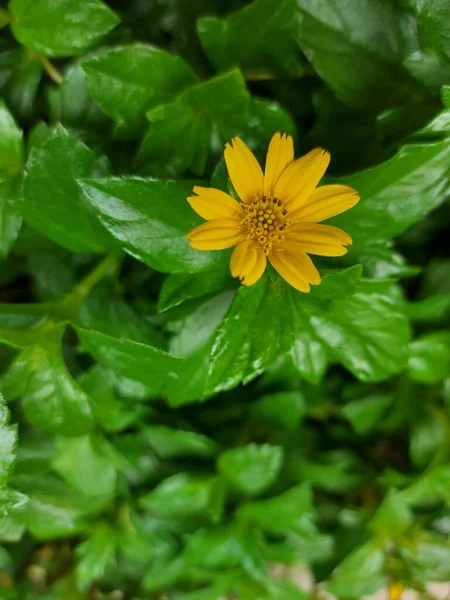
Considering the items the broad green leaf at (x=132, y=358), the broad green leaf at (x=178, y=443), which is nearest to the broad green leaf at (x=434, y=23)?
the broad green leaf at (x=132, y=358)

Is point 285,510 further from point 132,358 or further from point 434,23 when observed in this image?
point 434,23

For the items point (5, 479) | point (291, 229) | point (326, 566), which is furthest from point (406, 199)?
point (326, 566)

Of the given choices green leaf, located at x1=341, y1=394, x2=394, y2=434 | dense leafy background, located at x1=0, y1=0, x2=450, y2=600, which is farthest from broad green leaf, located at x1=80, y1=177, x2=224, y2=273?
green leaf, located at x1=341, y1=394, x2=394, y2=434

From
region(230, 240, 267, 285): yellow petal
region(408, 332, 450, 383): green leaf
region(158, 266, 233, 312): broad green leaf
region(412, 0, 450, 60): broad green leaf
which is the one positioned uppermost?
region(412, 0, 450, 60): broad green leaf

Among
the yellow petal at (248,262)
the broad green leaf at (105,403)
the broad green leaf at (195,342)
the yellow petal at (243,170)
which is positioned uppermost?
the yellow petal at (243,170)

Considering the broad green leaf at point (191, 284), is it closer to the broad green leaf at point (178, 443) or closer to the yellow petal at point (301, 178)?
the yellow petal at point (301, 178)

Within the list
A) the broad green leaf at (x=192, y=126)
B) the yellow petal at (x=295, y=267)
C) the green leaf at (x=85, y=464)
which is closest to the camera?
the yellow petal at (x=295, y=267)

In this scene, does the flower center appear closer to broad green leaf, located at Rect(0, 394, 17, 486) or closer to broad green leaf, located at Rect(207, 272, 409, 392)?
broad green leaf, located at Rect(207, 272, 409, 392)

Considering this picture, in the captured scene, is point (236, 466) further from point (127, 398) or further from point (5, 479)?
point (5, 479)
